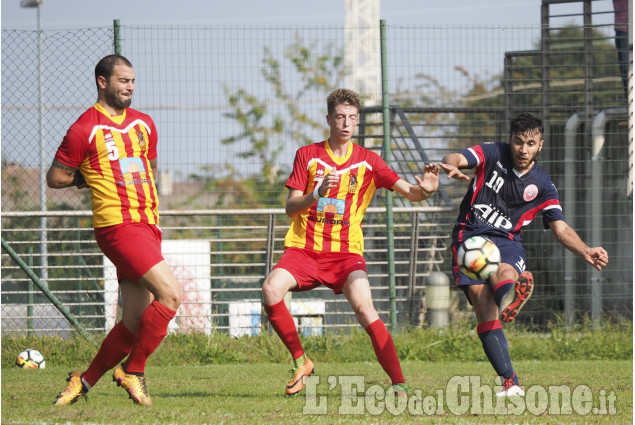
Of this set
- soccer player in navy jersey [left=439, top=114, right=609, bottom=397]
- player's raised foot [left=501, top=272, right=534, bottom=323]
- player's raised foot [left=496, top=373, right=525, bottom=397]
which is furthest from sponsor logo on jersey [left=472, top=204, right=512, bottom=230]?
player's raised foot [left=496, top=373, right=525, bottom=397]

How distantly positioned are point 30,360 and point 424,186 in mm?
4624

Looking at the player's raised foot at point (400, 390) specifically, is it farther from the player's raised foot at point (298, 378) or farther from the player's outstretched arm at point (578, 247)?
the player's outstretched arm at point (578, 247)

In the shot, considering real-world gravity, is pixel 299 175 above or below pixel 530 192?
above

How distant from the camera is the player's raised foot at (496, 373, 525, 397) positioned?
5.88 m

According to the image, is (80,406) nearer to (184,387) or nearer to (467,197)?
(184,387)

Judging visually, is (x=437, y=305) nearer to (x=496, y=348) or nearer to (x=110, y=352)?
(x=496, y=348)

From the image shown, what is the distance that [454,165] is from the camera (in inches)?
234

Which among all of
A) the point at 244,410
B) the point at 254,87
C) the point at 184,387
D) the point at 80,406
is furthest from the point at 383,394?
the point at 254,87

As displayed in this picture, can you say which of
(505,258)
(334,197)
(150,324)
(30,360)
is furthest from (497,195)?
(30,360)

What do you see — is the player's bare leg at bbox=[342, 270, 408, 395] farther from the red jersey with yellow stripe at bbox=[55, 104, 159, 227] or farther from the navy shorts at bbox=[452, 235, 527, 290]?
the red jersey with yellow stripe at bbox=[55, 104, 159, 227]

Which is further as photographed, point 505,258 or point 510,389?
point 505,258

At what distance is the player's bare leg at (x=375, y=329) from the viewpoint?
5906 mm

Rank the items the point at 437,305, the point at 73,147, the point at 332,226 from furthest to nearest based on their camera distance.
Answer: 1. the point at 437,305
2. the point at 332,226
3. the point at 73,147

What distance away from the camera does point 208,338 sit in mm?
9195
